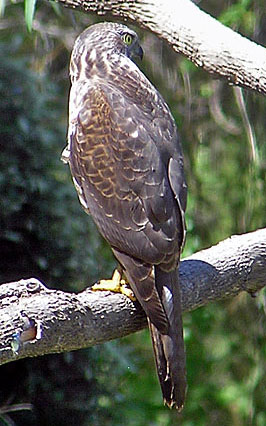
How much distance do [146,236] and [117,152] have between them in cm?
29

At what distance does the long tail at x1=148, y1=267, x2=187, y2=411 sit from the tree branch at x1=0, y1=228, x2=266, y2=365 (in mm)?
72

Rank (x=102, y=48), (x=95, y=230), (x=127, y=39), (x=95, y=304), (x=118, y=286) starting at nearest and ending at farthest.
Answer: (x=95, y=304) → (x=118, y=286) → (x=102, y=48) → (x=127, y=39) → (x=95, y=230)

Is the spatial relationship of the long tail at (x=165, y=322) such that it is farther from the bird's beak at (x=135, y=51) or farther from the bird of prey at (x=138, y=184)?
the bird's beak at (x=135, y=51)

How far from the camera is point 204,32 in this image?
2.97 m

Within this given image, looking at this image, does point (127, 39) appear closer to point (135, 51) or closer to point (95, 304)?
point (135, 51)

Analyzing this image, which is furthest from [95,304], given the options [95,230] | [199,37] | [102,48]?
[95,230]

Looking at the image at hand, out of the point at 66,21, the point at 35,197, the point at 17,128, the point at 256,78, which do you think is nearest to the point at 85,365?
the point at 35,197

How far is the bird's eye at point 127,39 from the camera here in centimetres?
360

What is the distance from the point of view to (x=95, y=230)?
4316 mm

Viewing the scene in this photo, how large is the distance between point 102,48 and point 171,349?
3.68ft

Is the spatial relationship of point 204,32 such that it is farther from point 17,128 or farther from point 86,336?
point 17,128

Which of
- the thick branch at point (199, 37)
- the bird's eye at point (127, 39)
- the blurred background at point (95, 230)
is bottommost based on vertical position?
the blurred background at point (95, 230)

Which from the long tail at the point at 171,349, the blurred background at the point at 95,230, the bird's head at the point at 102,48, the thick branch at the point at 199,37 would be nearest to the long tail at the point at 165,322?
the long tail at the point at 171,349

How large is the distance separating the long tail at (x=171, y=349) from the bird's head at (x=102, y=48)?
2.81ft
